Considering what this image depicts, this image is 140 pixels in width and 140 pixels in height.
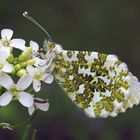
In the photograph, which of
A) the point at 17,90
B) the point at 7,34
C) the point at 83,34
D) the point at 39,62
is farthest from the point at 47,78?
the point at 83,34

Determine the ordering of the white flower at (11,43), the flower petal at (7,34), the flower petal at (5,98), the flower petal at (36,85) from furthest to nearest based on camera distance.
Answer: the flower petal at (7,34) → the white flower at (11,43) → the flower petal at (36,85) → the flower petal at (5,98)

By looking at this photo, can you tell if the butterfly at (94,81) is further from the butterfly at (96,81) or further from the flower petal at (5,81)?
the flower petal at (5,81)

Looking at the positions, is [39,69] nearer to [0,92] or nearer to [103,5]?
[0,92]

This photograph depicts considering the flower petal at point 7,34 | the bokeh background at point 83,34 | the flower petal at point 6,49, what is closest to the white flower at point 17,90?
the flower petal at point 6,49

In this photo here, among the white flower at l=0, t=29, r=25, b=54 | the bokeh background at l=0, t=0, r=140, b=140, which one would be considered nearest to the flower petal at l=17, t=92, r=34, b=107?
the white flower at l=0, t=29, r=25, b=54

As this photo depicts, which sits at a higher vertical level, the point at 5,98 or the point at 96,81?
the point at 96,81

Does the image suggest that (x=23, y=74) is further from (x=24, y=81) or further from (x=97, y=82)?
(x=97, y=82)

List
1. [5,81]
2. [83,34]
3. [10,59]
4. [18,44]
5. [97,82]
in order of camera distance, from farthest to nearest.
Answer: [83,34], [97,82], [18,44], [10,59], [5,81]
